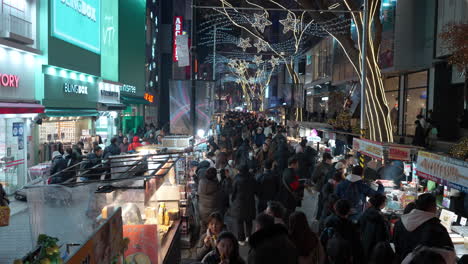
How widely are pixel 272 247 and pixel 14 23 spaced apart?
1234 centimetres

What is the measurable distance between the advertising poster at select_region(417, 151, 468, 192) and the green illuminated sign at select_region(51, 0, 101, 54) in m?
13.9

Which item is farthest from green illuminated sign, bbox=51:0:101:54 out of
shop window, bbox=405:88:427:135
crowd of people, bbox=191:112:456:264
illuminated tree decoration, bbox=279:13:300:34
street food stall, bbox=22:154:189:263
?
shop window, bbox=405:88:427:135

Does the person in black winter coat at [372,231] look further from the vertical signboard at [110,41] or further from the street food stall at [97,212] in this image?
the vertical signboard at [110,41]

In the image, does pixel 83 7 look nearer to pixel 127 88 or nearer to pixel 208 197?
pixel 127 88

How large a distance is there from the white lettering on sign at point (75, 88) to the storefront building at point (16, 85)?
274cm

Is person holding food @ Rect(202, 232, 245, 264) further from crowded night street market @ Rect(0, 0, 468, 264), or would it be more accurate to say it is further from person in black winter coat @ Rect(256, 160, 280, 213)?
person in black winter coat @ Rect(256, 160, 280, 213)

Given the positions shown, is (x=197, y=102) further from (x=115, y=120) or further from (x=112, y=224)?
(x=115, y=120)

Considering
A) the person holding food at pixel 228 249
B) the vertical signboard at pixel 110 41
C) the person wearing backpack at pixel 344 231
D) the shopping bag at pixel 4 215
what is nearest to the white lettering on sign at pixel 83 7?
the vertical signboard at pixel 110 41

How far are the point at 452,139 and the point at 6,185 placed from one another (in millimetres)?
17296

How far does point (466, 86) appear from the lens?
51.8 feet

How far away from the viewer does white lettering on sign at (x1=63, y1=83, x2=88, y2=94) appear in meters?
Result: 17.8

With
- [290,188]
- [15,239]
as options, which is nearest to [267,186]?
[290,188]

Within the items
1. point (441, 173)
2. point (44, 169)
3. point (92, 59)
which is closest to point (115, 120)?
point (92, 59)

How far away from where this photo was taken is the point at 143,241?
16.7 ft
